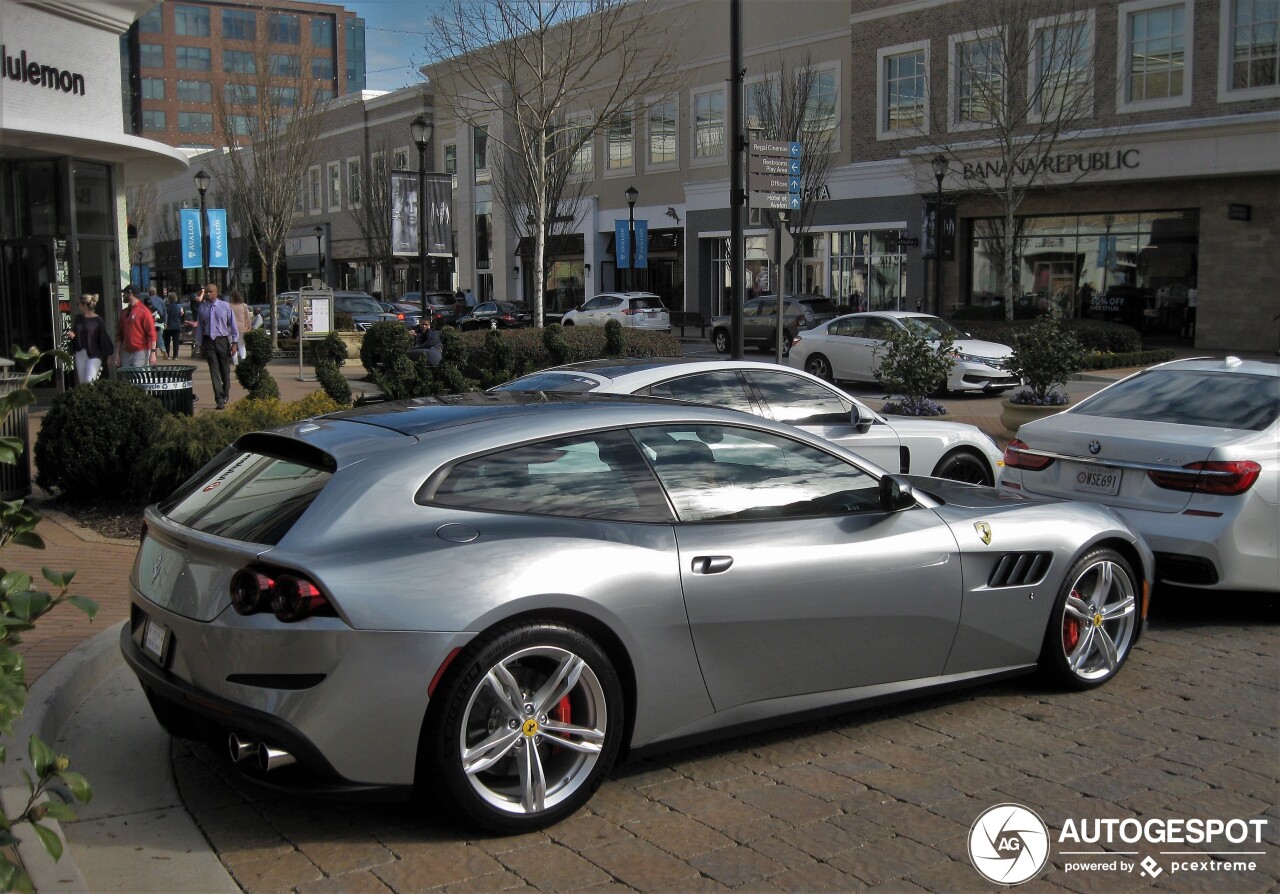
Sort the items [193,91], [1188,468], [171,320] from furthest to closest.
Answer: [193,91] < [171,320] < [1188,468]

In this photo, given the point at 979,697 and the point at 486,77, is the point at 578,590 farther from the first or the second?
the point at 486,77

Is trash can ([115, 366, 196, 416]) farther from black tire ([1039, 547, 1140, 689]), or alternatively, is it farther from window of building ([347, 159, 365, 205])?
window of building ([347, 159, 365, 205])

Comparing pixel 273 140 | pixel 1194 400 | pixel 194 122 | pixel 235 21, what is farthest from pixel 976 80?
pixel 194 122

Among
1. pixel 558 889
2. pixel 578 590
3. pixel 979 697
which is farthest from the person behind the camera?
pixel 979 697

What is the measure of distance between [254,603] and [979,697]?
354 centimetres

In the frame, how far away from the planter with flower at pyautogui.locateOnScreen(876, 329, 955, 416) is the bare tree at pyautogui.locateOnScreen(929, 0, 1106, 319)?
Result: 18.8 m

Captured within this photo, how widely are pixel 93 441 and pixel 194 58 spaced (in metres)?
105

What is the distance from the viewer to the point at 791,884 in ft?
12.8

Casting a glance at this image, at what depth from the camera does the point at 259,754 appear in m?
3.95

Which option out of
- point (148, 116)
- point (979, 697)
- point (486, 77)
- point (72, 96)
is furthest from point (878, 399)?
point (148, 116)

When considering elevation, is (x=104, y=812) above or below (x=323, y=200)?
below

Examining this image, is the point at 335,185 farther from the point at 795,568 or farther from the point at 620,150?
the point at 795,568

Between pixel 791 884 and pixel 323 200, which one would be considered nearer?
pixel 791 884

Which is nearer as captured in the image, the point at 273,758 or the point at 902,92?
the point at 273,758
